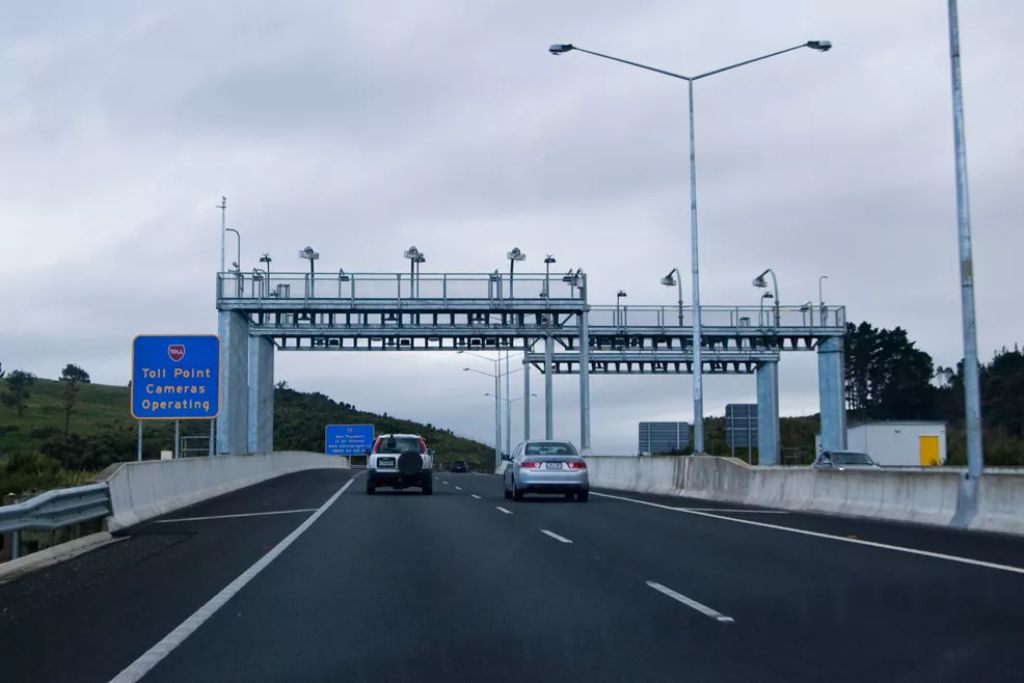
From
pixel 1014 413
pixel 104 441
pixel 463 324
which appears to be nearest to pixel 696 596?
pixel 463 324

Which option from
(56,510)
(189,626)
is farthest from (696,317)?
(189,626)

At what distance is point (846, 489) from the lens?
23.4 metres

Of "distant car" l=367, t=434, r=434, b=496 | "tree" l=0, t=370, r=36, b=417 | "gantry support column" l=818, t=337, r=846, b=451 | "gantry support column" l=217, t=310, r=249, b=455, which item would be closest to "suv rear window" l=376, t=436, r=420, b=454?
"distant car" l=367, t=434, r=434, b=496

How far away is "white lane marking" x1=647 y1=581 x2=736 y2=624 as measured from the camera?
10141mm

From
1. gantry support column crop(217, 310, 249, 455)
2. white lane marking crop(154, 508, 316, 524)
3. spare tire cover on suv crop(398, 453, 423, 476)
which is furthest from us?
gantry support column crop(217, 310, 249, 455)

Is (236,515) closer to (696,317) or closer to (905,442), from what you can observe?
(696,317)

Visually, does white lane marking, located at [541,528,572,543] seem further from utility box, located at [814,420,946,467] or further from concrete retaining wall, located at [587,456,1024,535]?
utility box, located at [814,420,946,467]

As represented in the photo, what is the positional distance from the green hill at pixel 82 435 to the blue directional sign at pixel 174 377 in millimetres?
2320

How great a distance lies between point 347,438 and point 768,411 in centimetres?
4035

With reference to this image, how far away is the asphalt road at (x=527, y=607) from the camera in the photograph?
8258 mm

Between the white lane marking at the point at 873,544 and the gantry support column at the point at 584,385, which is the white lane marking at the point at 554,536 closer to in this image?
the white lane marking at the point at 873,544

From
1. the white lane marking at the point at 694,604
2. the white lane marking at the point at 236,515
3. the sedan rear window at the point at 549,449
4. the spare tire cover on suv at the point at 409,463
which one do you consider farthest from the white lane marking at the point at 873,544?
the spare tire cover on suv at the point at 409,463

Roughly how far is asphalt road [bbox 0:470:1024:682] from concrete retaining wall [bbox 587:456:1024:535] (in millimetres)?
823

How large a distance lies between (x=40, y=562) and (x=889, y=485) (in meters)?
14.5
